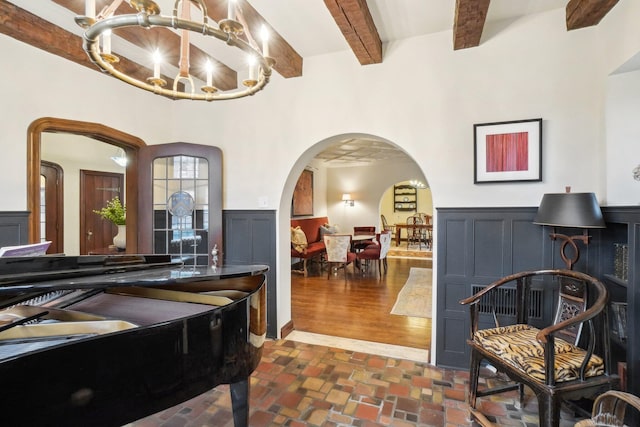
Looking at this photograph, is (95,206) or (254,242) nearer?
(254,242)

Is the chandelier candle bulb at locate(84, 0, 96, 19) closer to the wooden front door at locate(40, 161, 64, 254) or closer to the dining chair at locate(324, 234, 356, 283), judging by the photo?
the dining chair at locate(324, 234, 356, 283)

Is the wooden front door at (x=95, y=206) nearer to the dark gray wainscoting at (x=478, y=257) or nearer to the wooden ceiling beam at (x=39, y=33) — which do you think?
the wooden ceiling beam at (x=39, y=33)

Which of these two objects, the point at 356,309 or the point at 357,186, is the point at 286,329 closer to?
the point at 356,309

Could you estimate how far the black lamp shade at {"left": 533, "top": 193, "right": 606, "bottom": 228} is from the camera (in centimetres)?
195

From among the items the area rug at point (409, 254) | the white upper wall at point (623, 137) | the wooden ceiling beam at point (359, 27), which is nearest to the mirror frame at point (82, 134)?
the wooden ceiling beam at point (359, 27)

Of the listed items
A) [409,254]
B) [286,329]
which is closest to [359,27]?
[286,329]

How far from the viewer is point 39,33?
2.45 m

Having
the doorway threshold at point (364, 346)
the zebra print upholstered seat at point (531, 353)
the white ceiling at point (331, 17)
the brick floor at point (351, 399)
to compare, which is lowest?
the brick floor at point (351, 399)

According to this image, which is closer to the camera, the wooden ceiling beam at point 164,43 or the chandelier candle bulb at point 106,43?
the chandelier candle bulb at point 106,43

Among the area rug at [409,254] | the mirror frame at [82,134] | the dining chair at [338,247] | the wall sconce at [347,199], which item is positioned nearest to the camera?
the mirror frame at [82,134]

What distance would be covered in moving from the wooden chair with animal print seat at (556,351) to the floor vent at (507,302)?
268 millimetres

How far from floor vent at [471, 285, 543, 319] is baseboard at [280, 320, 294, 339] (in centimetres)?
191

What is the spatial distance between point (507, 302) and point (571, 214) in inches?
35.9

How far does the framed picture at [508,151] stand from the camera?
7.98 feet
